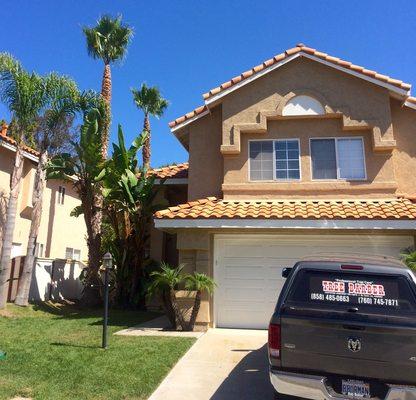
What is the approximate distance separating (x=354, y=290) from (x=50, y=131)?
12556mm

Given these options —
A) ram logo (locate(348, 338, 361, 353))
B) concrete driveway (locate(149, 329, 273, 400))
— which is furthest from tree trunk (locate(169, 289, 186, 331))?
ram logo (locate(348, 338, 361, 353))

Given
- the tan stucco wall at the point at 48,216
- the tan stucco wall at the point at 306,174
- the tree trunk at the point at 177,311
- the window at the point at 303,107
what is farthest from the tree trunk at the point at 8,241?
the window at the point at 303,107

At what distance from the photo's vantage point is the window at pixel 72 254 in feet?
73.3

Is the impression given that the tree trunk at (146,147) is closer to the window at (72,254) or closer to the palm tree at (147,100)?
the palm tree at (147,100)

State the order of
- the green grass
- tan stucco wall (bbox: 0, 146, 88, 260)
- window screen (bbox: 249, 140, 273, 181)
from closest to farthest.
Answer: the green grass → window screen (bbox: 249, 140, 273, 181) → tan stucco wall (bbox: 0, 146, 88, 260)

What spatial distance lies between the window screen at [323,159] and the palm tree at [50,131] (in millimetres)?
8367

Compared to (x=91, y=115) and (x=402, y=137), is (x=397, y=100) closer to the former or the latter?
(x=402, y=137)

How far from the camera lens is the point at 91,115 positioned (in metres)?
14.8

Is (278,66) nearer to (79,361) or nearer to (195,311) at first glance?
(195,311)

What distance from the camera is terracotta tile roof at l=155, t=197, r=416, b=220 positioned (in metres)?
10.5

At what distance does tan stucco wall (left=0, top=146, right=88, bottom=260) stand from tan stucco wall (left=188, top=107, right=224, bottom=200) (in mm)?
7991

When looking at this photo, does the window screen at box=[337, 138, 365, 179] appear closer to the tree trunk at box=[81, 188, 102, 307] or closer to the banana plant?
the banana plant

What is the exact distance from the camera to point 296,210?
1114cm

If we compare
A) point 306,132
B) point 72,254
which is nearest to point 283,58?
point 306,132
